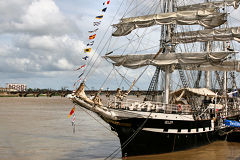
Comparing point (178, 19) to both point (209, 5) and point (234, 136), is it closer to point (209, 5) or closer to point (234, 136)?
point (234, 136)

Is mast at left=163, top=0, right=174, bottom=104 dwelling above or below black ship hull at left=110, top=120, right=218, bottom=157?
above

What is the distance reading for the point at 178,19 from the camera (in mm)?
22375

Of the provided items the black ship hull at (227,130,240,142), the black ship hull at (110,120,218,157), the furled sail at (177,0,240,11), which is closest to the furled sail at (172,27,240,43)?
the furled sail at (177,0,240,11)

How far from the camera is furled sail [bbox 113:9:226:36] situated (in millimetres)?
22359

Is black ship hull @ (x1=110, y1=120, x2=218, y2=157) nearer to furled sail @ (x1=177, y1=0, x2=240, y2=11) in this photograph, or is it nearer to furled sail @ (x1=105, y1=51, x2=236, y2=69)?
furled sail @ (x1=105, y1=51, x2=236, y2=69)

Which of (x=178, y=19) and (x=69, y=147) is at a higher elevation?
(x=178, y=19)

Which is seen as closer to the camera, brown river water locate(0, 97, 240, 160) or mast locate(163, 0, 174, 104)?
brown river water locate(0, 97, 240, 160)

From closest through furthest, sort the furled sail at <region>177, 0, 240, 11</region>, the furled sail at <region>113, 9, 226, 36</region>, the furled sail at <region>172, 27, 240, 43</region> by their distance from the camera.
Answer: the furled sail at <region>113, 9, 226, 36</region> → the furled sail at <region>172, 27, 240, 43</region> → the furled sail at <region>177, 0, 240, 11</region>

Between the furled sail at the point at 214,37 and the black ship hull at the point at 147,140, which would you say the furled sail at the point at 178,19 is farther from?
the black ship hull at the point at 147,140

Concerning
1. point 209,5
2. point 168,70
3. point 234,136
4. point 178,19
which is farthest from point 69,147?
point 209,5

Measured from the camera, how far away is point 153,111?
1742cm

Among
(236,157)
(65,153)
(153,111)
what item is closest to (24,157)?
(65,153)

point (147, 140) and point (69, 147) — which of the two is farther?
point (69, 147)

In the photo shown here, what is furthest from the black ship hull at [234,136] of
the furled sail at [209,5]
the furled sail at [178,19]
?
the furled sail at [209,5]
